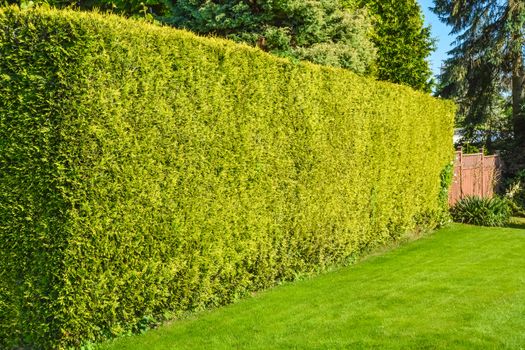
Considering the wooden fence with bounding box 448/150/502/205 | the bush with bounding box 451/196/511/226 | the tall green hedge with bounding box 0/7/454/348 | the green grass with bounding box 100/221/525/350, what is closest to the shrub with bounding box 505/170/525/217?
the wooden fence with bounding box 448/150/502/205

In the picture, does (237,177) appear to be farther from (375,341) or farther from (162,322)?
(375,341)

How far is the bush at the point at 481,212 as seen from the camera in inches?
624

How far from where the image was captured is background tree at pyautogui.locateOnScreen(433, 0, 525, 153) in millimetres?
23125

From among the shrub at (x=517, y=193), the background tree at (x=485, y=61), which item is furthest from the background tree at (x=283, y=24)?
the background tree at (x=485, y=61)

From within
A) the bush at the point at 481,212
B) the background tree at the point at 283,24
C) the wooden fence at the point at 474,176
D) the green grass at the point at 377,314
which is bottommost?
the green grass at the point at 377,314

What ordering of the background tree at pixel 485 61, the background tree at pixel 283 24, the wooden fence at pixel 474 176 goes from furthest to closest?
the background tree at pixel 485 61
the wooden fence at pixel 474 176
the background tree at pixel 283 24

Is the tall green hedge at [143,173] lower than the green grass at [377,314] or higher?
higher

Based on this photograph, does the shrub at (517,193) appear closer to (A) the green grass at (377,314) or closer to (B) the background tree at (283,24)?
(B) the background tree at (283,24)

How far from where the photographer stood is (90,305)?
230 inches

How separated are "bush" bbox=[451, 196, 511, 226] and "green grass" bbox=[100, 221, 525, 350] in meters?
6.03

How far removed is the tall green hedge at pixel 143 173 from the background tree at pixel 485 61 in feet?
55.3

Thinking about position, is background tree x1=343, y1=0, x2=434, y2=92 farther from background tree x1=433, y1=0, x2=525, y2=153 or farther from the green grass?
the green grass

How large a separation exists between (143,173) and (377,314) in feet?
11.1

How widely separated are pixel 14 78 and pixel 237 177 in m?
Result: 3.19
